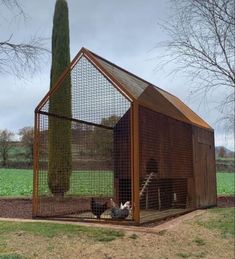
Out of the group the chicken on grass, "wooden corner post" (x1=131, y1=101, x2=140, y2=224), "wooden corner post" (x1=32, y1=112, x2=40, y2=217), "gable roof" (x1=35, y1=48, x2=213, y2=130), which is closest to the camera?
"wooden corner post" (x1=131, y1=101, x2=140, y2=224)

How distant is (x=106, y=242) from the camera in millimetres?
7812

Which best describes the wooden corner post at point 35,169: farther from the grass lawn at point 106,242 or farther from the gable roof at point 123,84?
the grass lawn at point 106,242

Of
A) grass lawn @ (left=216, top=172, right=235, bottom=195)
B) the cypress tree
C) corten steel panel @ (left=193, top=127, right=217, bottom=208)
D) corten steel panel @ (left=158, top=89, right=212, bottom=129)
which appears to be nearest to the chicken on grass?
the cypress tree

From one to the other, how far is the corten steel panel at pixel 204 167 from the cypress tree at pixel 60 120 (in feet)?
13.3

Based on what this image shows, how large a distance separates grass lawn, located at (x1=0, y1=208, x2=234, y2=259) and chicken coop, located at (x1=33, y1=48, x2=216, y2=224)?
115 cm

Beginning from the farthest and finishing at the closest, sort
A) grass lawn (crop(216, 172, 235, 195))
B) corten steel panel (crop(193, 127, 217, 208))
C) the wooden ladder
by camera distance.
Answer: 1. grass lawn (crop(216, 172, 235, 195))
2. corten steel panel (crop(193, 127, 217, 208))
3. the wooden ladder

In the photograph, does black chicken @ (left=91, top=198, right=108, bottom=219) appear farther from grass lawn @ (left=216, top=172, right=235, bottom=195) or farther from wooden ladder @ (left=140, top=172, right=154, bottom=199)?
grass lawn @ (left=216, top=172, right=235, bottom=195)

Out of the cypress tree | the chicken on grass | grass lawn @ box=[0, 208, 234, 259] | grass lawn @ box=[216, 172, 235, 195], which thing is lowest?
grass lawn @ box=[0, 208, 234, 259]

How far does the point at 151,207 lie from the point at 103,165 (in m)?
2.09

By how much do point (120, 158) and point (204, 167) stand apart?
365cm

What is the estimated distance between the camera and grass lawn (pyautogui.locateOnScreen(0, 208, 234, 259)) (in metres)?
7.24

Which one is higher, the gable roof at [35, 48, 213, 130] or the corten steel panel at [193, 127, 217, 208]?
the gable roof at [35, 48, 213, 130]

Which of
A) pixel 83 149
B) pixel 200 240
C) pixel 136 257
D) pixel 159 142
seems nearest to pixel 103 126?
pixel 83 149

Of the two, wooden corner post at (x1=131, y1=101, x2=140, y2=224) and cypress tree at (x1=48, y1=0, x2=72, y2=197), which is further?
cypress tree at (x1=48, y1=0, x2=72, y2=197)
